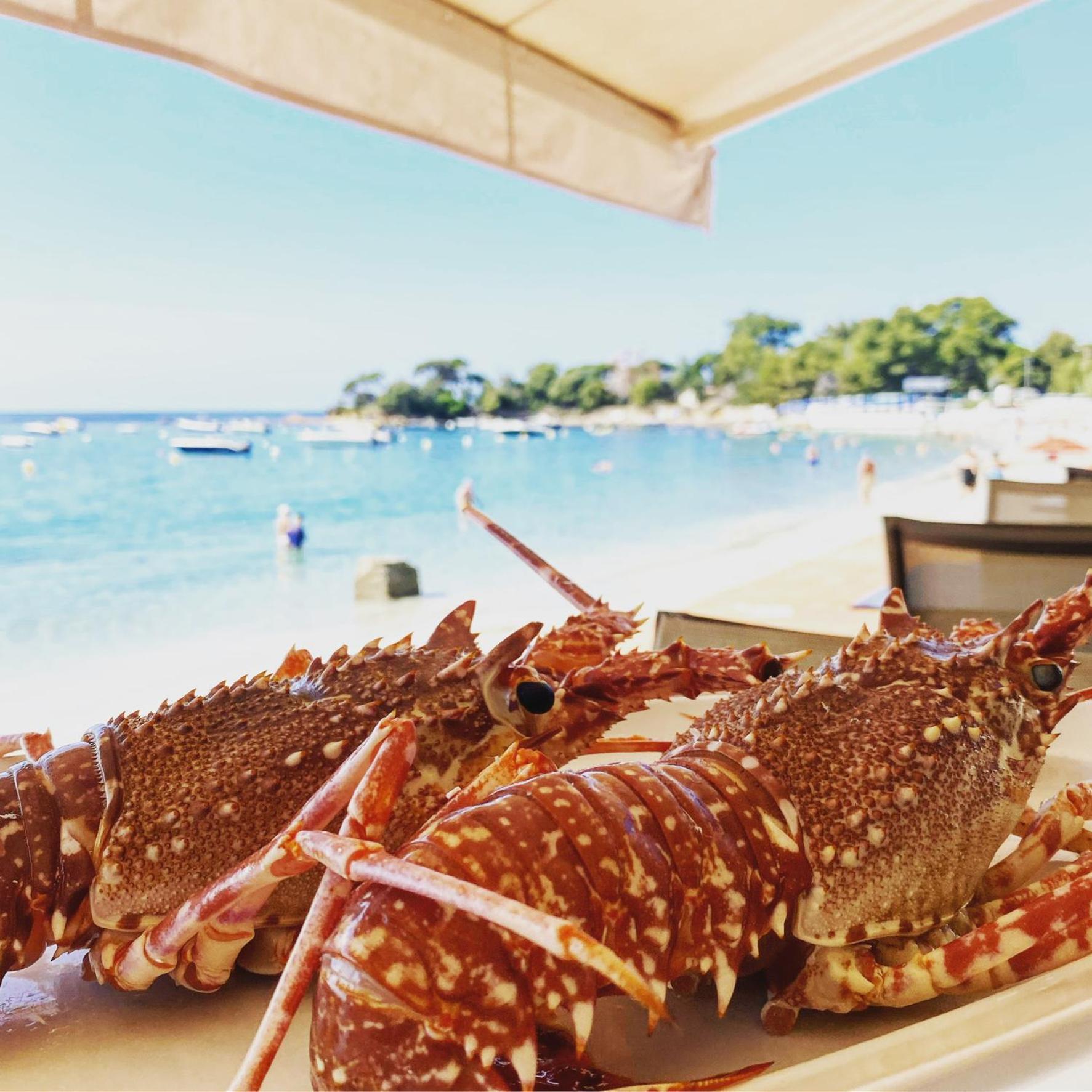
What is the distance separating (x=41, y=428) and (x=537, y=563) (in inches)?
2145

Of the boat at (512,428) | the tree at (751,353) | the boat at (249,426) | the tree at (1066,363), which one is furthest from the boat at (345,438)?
the tree at (1066,363)

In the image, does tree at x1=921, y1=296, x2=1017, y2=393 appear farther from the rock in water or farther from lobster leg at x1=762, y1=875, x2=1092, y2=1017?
lobster leg at x1=762, y1=875, x2=1092, y2=1017

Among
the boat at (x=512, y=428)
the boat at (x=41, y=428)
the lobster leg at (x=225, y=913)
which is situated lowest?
the boat at (x=512, y=428)

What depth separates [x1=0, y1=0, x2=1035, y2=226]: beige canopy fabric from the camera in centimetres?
250

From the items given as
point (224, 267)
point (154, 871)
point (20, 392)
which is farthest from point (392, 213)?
point (154, 871)

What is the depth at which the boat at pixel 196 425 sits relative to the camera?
5352 cm

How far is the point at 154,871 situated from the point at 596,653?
0.67 meters

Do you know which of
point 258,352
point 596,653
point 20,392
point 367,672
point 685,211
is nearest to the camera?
point 367,672

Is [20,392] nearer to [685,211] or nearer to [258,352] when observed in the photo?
[258,352]

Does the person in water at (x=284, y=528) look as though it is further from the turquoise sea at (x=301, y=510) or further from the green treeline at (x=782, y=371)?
the green treeline at (x=782, y=371)

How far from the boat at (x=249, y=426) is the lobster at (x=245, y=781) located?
56.1 m

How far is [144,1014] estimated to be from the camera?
786 millimetres

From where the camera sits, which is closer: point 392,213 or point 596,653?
point 596,653

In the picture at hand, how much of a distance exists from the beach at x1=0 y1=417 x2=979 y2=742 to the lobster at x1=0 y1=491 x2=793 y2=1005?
16 cm
